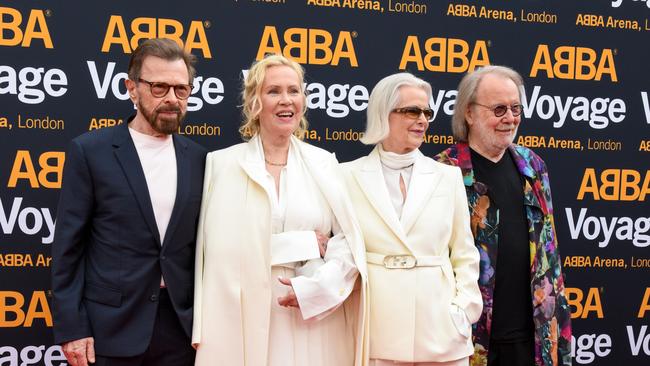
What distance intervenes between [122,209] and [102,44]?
1323 millimetres

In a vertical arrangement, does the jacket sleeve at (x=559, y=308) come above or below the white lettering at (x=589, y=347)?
above

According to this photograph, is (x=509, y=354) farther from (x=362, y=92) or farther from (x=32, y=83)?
(x=32, y=83)

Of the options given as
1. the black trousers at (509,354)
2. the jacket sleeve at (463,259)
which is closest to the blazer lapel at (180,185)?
the jacket sleeve at (463,259)

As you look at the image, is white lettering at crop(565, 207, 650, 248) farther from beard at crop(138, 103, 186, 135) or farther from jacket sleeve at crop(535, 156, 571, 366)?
beard at crop(138, 103, 186, 135)

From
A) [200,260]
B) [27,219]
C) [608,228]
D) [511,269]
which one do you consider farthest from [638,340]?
[27,219]

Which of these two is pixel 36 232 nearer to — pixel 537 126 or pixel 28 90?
pixel 28 90

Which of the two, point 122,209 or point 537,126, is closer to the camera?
point 122,209

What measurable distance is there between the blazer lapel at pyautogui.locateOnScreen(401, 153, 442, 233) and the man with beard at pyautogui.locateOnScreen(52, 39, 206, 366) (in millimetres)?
918

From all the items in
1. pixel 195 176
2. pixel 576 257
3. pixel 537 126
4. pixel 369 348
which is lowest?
pixel 369 348

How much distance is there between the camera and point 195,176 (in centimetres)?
312

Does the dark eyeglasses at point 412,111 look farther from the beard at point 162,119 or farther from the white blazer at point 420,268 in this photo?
the beard at point 162,119

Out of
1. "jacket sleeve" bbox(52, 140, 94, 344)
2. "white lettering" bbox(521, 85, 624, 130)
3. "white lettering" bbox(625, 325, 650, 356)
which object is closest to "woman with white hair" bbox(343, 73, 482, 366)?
"jacket sleeve" bbox(52, 140, 94, 344)

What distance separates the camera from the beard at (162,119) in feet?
9.83

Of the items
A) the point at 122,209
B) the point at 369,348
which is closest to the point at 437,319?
the point at 369,348
